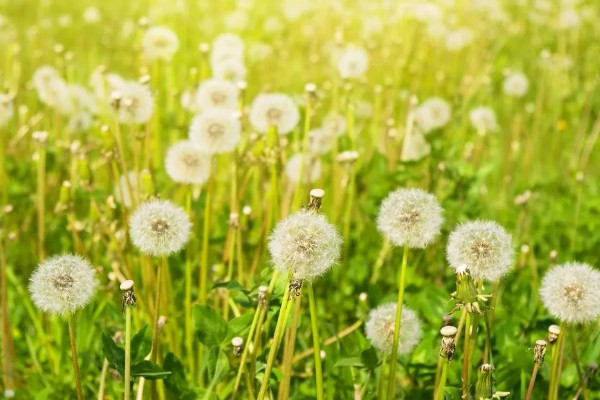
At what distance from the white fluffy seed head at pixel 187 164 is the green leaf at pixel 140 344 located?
0.58m

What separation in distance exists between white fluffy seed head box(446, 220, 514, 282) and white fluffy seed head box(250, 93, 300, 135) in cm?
82

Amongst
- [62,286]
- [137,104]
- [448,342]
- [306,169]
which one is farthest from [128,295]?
[306,169]

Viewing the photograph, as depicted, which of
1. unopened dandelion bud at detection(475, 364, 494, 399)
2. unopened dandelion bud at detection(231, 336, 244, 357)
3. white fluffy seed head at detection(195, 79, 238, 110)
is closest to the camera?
unopened dandelion bud at detection(475, 364, 494, 399)

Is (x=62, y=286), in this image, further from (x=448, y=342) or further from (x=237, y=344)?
(x=448, y=342)

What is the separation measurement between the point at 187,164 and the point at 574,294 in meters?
1.00

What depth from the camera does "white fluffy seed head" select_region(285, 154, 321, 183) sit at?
209 cm

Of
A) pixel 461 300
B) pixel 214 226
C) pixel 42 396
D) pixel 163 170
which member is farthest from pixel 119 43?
pixel 461 300

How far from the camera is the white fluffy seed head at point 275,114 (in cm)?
187

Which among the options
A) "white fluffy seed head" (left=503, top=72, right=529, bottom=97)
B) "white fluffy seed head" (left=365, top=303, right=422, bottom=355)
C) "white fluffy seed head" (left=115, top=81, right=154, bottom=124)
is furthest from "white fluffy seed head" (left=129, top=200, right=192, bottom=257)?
"white fluffy seed head" (left=503, top=72, right=529, bottom=97)

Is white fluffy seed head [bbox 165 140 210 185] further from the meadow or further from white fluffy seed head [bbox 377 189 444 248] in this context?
white fluffy seed head [bbox 377 189 444 248]

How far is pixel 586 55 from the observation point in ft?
13.6

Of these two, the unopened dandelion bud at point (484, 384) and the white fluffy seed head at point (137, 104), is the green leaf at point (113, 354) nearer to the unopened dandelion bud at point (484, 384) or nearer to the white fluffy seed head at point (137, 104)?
the unopened dandelion bud at point (484, 384)

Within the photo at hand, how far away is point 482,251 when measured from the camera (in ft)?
3.65

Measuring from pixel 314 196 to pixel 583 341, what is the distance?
98 cm
